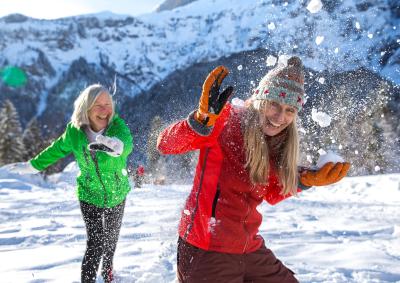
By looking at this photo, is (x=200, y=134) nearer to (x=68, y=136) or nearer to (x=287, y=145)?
(x=287, y=145)

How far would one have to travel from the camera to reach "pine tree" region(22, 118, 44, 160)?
99.2 ft

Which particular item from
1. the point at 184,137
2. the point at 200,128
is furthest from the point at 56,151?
the point at 200,128

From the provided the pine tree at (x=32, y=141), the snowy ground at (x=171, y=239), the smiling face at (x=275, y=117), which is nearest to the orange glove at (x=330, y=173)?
the smiling face at (x=275, y=117)

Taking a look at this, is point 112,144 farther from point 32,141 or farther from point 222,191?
point 32,141

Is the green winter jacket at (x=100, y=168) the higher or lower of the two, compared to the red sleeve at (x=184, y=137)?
lower

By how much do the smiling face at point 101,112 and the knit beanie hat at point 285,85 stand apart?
145cm

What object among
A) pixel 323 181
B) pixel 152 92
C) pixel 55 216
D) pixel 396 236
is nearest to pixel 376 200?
pixel 396 236

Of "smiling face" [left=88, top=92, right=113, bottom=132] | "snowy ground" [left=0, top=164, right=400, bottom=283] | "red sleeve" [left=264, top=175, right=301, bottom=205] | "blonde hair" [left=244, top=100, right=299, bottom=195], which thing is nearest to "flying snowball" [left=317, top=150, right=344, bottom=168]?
"blonde hair" [left=244, top=100, right=299, bottom=195]

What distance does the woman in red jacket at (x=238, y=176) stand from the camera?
2234 millimetres

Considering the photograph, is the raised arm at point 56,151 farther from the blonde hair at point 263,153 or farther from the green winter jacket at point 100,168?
the blonde hair at point 263,153

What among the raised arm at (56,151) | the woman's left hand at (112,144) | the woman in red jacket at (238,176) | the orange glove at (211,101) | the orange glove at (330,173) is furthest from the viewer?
the raised arm at (56,151)

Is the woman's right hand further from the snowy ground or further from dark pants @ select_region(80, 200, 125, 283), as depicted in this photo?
the snowy ground

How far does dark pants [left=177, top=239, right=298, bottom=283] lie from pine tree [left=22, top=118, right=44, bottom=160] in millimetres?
30145

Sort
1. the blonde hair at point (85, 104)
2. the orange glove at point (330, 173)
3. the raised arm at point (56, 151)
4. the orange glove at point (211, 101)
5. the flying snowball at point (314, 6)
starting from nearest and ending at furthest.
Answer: the orange glove at point (211, 101) → the orange glove at point (330, 173) → the blonde hair at point (85, 104) → the raised arm at point (56, 151) → the flying snowball at point (314, 6)
